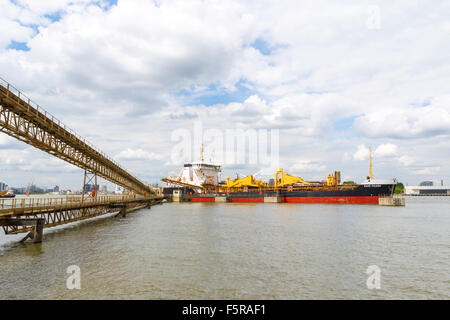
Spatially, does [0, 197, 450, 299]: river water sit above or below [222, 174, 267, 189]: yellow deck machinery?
below

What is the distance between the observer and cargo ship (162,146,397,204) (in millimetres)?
63347

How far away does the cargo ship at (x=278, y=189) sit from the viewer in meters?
63.3

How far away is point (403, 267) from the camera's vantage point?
1404 centimetres

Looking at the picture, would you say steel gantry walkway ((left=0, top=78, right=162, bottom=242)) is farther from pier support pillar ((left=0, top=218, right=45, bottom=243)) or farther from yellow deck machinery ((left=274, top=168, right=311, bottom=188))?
yellow deck machinery ((left=274, top=168, right=311, bottom=188))

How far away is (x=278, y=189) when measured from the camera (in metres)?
76.4

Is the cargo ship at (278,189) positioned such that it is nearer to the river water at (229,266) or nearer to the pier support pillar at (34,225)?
the river water at (229,266)

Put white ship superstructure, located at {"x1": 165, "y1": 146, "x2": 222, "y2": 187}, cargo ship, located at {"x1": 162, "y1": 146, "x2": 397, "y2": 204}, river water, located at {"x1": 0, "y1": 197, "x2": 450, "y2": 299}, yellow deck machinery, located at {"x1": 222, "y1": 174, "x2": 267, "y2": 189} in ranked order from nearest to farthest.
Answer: river water, located at {"x1": 0, "y1": 197, "x2": 450, "y2": 299} → cargo ship, located at {"x1": 162, "y1": 146, "x2": 397, "y2": 204} → yellow deck machinery, located at {"x1": 222, "y1": 174, "x2": 267, "y2": 189} → white ship superstructure, located at {"x1": 165, "y1": 146, "x2": 222, "y2": 187}

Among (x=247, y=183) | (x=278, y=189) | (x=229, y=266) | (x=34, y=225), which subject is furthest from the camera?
(x=247, y=183)

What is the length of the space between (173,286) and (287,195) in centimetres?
6812

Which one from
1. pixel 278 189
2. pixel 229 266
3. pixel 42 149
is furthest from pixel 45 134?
pixel 278 189

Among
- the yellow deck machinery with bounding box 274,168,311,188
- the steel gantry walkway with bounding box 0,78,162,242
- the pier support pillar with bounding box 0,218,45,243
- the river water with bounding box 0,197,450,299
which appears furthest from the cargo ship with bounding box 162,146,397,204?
the pier support pillar with bounding box 0,218,45,243

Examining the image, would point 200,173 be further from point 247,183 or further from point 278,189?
point 278,189
